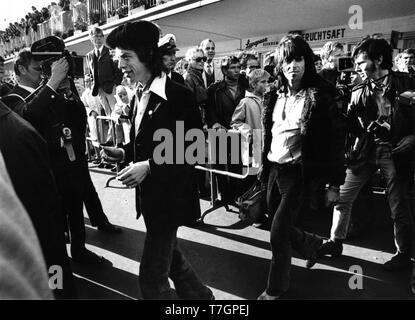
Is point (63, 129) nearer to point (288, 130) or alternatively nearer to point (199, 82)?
point (288, 130)

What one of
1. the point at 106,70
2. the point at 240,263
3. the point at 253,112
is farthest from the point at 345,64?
the point at 106,70

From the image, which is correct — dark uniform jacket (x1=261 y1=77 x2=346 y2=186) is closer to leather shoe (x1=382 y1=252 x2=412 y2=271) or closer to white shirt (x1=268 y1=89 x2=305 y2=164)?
white shirt (x1=268 y1=89 x2=305 y2=164)

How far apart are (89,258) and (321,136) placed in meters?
2.59

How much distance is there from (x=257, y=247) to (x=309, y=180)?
1434 millimetres

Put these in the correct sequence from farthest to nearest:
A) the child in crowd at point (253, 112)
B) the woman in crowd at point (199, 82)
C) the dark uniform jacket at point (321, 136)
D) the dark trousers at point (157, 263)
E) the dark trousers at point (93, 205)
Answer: the woman in crowd at point (199, 82) < the child in crowd at point (253, 112) < the dark trousers at point (93, 205) < the dark uniform jacket at point (321, 136) < the dark trousers at point (157, 263)

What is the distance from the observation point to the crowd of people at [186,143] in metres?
2.06

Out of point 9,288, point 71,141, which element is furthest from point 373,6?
point 9,288

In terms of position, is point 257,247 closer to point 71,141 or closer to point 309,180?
point 309,180

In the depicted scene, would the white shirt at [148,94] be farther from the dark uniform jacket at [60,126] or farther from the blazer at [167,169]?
the dark uniform jacket at [60,126]

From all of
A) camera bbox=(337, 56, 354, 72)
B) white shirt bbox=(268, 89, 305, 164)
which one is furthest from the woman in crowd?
white shirt bbox=(268, 89, 305, 164)

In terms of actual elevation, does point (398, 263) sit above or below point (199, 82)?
below

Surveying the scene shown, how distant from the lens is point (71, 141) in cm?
354

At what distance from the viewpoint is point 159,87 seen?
228 cm

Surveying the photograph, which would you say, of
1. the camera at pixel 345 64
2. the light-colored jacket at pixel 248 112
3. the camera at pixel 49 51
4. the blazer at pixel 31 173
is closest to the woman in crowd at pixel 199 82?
the light-colored jacket at pixel 248 112
